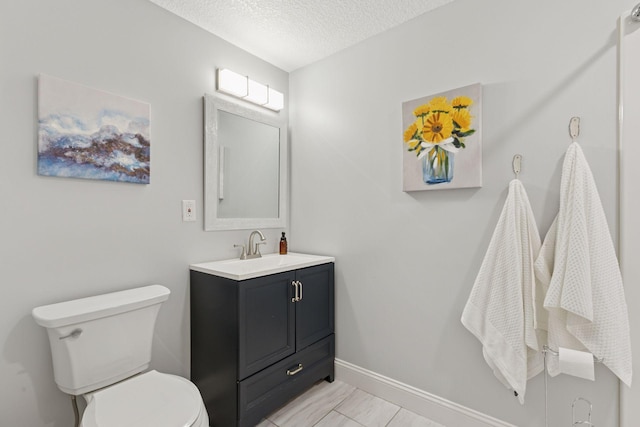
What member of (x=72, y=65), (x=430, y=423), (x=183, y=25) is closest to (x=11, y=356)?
(x=72, y=65)

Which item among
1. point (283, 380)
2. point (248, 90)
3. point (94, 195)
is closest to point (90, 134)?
point (94, 195)

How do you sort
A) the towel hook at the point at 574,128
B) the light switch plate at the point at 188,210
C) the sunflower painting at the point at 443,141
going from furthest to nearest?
the light switch plate at the point at 188,210 → the sunflower painting at the point at 443,141 → the towel hook at the point at 574,128

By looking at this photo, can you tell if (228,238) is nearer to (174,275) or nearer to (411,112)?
(174,275)

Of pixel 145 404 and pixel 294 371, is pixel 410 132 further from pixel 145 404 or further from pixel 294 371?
pixel 145 404

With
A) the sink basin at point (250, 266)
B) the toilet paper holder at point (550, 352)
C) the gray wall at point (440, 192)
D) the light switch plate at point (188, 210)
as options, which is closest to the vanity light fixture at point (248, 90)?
the gray wall at point (440, 192)

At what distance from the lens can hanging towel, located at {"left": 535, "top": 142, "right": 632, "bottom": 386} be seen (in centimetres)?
119

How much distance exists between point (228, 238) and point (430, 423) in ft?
5.51

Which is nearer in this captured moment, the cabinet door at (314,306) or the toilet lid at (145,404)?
the toilet lid at (145,404)

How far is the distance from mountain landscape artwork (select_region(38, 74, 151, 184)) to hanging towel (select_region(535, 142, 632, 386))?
6.74 feet

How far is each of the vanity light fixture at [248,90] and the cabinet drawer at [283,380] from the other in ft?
5.82

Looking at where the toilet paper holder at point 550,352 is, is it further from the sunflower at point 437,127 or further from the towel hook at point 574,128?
the sunflower at point 437,127

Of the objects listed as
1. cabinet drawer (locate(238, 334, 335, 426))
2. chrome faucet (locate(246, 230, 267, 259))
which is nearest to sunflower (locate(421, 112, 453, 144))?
chrome faucet (locate(246, 230, 267, 259))

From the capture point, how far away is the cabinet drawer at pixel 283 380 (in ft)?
5.41

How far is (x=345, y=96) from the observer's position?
2.20 metres
